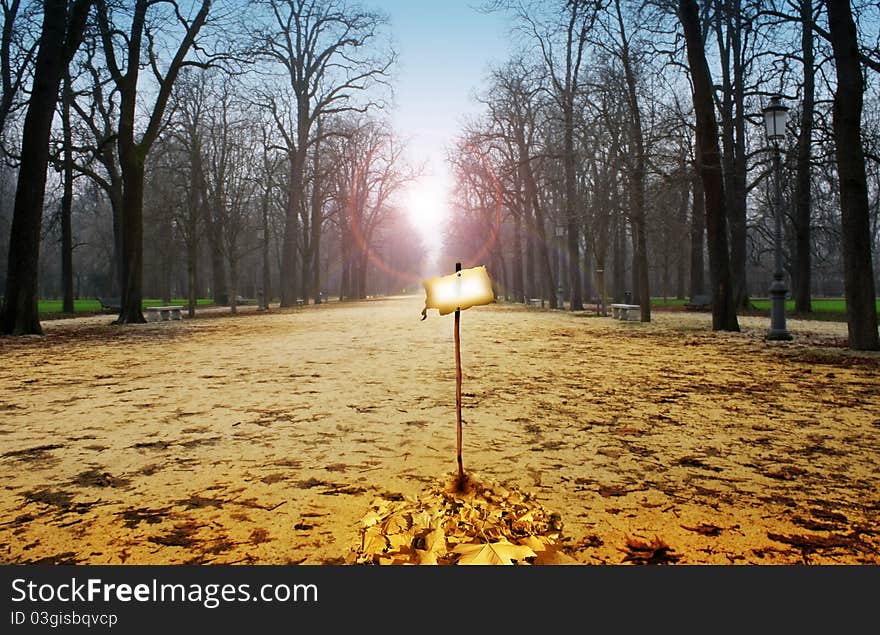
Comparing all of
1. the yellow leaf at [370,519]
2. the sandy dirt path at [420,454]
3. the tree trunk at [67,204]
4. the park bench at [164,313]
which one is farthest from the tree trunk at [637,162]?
the tree trunk at [67,204]

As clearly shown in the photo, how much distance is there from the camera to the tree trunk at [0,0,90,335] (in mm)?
12539

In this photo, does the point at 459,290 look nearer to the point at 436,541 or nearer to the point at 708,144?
the point at 436,541

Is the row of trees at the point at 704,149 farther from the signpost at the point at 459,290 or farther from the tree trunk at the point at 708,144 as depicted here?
the signpost at the point at 459,290

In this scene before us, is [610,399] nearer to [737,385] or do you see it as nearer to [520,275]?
[737,385]

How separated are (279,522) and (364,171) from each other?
40.9m

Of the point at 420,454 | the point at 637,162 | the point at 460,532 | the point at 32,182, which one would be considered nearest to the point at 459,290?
the point at 460,532

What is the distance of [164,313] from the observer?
19875mm

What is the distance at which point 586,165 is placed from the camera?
25781 millimetres

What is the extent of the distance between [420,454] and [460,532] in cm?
134

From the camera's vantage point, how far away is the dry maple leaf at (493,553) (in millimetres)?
1811

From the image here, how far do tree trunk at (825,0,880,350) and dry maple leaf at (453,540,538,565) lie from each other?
30.7ft

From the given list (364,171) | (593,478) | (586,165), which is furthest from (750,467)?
(364,171)

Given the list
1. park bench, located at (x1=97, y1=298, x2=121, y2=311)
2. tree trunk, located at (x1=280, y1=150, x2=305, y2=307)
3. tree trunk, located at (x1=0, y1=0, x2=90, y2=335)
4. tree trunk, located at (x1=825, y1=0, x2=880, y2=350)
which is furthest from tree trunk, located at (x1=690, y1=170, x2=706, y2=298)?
park bench, located at (x1=97, y1=298, x2=121, y2=311)

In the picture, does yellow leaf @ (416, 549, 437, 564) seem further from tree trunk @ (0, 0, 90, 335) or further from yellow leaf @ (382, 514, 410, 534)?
tree trunk @ (0, 0, 90, 335)
